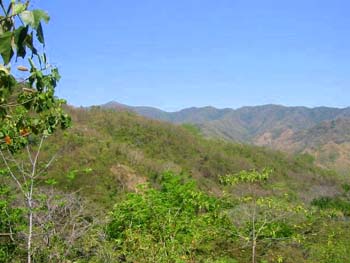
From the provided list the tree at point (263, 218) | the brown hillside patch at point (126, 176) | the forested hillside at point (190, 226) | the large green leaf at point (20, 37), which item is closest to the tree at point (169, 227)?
the forested hillside at point (190, 226)

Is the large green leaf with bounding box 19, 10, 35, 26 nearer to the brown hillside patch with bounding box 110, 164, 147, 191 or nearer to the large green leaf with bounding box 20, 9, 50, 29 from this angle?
the large green leaf with bounding box 20, 9, 50, 29

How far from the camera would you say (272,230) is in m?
9.03

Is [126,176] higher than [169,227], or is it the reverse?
[169,227]

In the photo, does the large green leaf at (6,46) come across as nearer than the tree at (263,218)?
Yes

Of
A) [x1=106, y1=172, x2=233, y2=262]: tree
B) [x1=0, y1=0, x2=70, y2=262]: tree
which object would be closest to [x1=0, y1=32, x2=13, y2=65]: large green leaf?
[x1=0, y1=0, x2=70, y2=262]: tree

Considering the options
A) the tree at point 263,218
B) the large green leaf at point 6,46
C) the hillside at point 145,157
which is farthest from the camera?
the hillside at point 145,157

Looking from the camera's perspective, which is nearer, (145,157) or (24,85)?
(24,85)

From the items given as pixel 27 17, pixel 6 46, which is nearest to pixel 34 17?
pixel 27 17

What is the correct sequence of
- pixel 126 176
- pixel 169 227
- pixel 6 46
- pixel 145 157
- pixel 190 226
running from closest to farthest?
pixel 6 46, pixel 169 227, pixel 190 226, pixel 126 176, pixel 145 157

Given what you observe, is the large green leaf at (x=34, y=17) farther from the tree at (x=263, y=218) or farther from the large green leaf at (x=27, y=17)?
the tree at (x=263, y=218)

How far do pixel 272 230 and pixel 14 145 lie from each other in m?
6.96

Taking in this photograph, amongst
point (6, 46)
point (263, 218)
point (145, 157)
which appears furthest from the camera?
point (145, 157)

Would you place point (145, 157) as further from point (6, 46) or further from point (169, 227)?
point (6, 46)

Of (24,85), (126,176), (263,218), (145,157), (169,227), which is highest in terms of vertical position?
(24,85)
